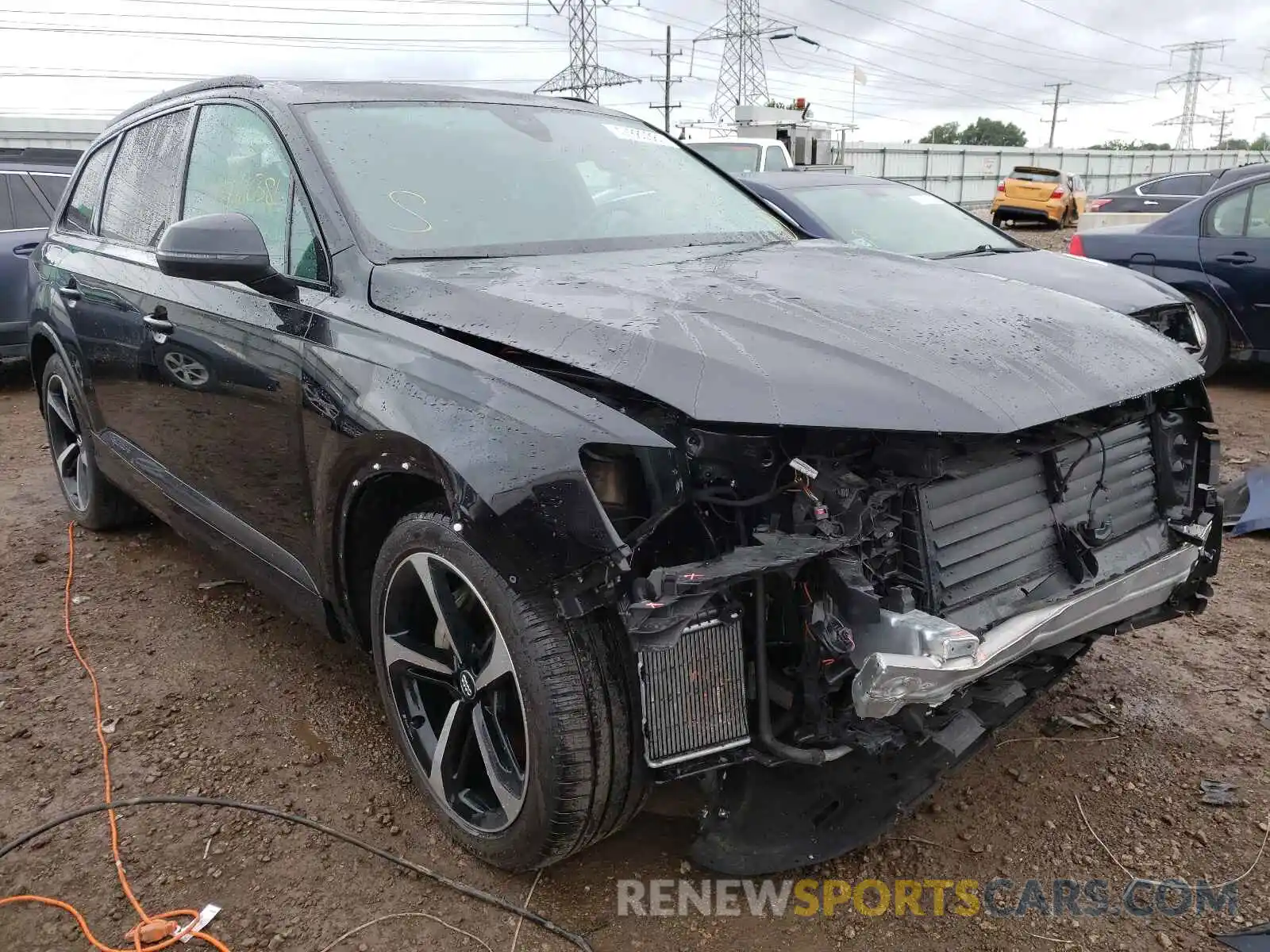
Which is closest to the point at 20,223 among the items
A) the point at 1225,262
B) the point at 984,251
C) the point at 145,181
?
the point at 145,181

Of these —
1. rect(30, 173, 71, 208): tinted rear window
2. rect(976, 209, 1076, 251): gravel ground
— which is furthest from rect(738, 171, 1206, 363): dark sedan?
rect(976, 209, 1076, 251): gravel ground

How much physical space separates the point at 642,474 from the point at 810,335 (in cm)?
49

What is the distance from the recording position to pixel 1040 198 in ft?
70.1

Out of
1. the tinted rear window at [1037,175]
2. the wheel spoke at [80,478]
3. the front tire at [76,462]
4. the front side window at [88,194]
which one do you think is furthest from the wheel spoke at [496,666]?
the tinted rear window at [1037,175]

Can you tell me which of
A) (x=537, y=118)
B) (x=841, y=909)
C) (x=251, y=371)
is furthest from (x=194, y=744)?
(x=537, y=118)

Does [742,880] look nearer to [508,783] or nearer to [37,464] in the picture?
[508,783]

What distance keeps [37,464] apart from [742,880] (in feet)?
18.6

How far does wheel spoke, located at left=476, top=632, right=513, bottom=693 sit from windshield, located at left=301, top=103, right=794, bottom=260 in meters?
1.09

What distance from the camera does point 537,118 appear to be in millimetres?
3359

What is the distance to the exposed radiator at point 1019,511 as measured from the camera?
208cm

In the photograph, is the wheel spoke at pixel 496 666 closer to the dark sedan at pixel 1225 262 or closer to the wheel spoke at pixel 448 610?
the wheel spoke at pixel 448 610

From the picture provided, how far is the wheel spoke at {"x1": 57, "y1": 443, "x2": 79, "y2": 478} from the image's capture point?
15.6 ft

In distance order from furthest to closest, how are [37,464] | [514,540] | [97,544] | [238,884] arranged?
[37,464], [97,544], [238,884], [514,540]

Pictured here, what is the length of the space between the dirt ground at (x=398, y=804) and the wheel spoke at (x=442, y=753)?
16 cm
